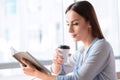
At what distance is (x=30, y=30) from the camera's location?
2.24m

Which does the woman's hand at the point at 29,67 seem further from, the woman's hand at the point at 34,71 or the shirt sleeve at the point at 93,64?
the shirt sleeve at the point at 93,64

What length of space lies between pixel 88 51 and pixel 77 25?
0.56 feet

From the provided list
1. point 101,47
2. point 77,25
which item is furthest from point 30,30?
point 101,47

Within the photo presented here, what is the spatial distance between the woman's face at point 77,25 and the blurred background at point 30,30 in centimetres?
80

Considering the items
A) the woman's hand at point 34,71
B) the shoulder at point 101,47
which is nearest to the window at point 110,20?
the shoulder at point 101,47

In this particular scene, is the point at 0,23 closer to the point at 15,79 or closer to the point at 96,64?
the point at 15,79

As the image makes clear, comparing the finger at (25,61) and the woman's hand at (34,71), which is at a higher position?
the finger at (25,61)

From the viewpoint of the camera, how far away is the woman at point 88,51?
4.52 ft

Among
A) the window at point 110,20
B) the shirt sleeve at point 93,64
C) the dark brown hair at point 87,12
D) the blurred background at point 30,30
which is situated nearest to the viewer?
the shirt sleeve at point 93,64

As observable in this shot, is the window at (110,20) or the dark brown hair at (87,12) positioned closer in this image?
the dark brown hair at (87,12)

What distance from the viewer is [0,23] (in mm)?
2084

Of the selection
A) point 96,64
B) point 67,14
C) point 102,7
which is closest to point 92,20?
point 67,14

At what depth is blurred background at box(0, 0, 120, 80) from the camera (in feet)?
6.92

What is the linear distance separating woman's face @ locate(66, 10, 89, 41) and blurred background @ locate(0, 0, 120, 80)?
2.62 ft
